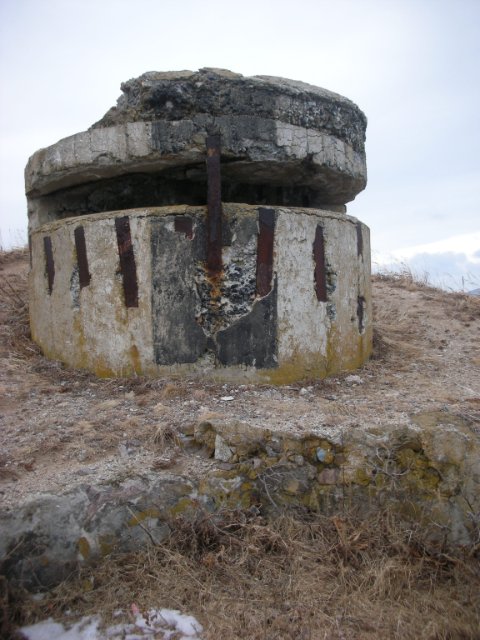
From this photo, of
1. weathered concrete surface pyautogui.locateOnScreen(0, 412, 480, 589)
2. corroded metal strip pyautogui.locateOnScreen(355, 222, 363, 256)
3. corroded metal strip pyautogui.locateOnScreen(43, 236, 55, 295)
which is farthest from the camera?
corroded metal strip pyautogui.locateOnScreen(355, 222, 363, 256)

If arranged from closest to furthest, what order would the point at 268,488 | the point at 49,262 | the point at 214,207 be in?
the point at 268,488 < the point at 214,207 < the point at 49,262

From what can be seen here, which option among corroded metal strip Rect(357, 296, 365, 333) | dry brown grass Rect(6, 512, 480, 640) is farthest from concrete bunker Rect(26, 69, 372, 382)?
dry brown grass Rect(6, 512, 480, 640)

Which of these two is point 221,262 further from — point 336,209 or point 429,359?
point 429,359

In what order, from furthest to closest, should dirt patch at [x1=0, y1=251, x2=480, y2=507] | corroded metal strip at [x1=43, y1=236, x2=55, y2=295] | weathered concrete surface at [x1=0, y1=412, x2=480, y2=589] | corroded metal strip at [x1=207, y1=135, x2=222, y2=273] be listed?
1. corroded metal strip at [x1=43, y1=236, x2=55, y2=295]
2. corroded metal strip at [x1=207, y1=135, x2=222, y2=273]
3. dirt patch at [x1=0, y1=251, x2=480, y2=507]
4. weathered concrete surface at [x1=0, y1=412, x2=480, y2=589]

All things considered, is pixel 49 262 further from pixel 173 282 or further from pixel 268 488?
pixel 268 488

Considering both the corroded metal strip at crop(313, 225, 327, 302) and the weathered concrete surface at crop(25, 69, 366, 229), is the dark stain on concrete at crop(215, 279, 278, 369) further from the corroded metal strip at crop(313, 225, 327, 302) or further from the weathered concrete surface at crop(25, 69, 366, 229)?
the weathered concrete surface at crop(25, 69, 366, 229)

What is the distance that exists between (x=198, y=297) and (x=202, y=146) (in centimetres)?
79

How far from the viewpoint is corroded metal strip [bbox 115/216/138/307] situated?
2.98 metres

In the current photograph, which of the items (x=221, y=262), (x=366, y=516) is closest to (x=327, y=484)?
(x=366, y=516)

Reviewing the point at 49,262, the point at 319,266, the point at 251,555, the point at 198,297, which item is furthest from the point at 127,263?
the point at 251,555

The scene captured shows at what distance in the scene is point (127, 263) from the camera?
300 cm

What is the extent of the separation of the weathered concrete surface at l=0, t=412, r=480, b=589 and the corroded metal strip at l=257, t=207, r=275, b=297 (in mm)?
849

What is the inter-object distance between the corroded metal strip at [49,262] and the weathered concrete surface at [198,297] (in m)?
0.21

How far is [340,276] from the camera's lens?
3275mm
